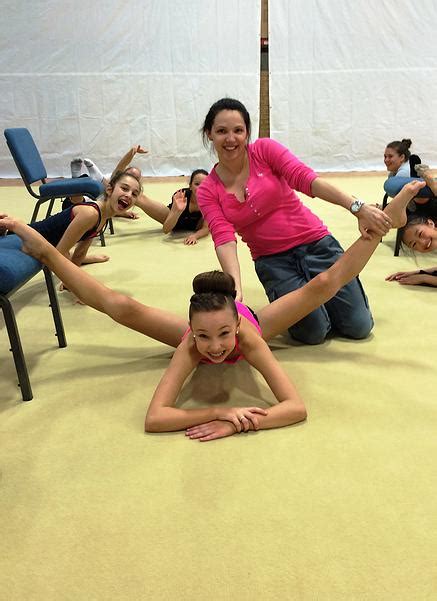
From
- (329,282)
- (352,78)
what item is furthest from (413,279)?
(352,78)

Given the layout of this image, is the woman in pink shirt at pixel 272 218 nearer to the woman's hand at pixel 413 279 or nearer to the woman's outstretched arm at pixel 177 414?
the woman's outstretched arm at pixel 177 414

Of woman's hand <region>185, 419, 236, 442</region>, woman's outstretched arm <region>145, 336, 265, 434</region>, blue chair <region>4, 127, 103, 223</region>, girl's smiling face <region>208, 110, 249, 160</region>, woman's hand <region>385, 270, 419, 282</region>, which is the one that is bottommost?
woman's hand <region>385, 270, 419, 282</region>

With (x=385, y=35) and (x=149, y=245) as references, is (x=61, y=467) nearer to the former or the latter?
(x=149, y=245)

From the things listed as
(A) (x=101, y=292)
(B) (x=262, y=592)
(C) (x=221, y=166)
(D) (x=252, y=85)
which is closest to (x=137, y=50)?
(D) (x=252, y=85)

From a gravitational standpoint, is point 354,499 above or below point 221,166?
below

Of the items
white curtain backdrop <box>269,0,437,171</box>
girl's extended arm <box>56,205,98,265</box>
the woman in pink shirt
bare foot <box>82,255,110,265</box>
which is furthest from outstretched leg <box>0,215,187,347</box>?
white curtain backdrop <box>269,0,437,171</box>

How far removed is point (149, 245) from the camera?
341cm

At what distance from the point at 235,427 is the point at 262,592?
48 centimetres

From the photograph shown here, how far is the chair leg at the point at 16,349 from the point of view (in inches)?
58.1

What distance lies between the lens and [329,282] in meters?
1.67

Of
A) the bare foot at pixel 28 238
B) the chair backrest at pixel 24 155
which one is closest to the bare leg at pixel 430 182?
the bare foot at pixel 28 238

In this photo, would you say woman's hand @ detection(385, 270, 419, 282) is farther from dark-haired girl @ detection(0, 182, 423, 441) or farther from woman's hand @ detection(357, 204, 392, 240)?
woman's hand @ detection(357, 204, 392, 240)

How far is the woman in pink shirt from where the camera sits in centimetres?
182

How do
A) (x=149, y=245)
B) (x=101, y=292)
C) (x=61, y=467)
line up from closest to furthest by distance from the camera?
A: (x=61, y=467)
(x=101, y=292)
(x=149, y=245)
